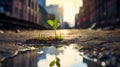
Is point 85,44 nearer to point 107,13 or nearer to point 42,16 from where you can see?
point 107,13

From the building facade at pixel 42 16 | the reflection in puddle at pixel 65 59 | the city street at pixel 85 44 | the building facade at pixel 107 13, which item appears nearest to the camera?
the reflection in puddle at pixel 65 59

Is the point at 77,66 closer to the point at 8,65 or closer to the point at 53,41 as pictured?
the point at 8,65

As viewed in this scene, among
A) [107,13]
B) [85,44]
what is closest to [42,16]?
[107,13]

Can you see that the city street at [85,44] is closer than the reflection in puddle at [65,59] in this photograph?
No

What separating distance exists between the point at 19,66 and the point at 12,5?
45.3 m

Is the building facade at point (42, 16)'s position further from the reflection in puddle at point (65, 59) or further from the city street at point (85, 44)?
the reflection in puddle at point (65, 59)

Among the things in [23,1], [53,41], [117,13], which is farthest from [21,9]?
→ [53,41]

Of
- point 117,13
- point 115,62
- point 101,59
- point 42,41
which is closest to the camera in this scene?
point 115,62

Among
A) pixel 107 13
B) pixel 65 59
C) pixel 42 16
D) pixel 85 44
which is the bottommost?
pixel 65 59

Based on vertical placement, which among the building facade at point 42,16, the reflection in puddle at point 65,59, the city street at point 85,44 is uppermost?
the building facade at point 42,16

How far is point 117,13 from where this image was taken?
34281 millimetres

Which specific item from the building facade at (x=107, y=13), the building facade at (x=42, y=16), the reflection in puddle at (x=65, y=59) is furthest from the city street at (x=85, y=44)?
the building facade at (x=42, y=16)

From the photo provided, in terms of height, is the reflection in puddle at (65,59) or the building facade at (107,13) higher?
the building facade at (107,13)

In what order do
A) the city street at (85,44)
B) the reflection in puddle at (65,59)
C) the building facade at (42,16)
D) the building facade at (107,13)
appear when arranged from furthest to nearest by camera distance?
the building facade at (42,16)
the building facade at (107,13)
the city street at (85,44)
the reflection in puddle at (65,59)
